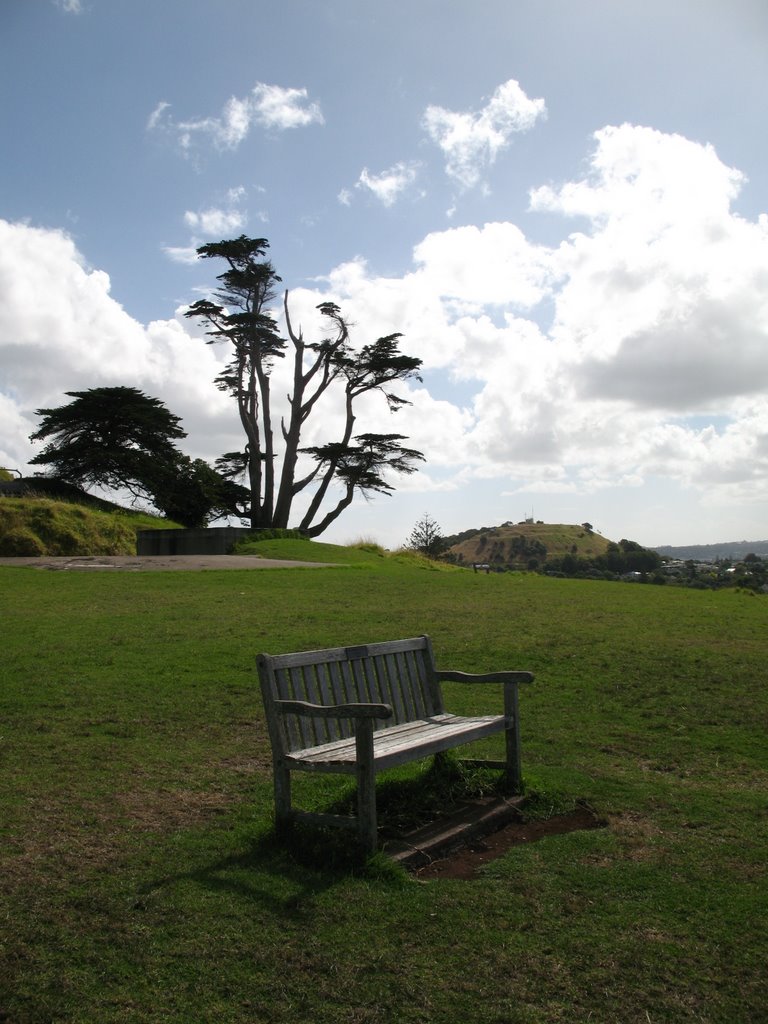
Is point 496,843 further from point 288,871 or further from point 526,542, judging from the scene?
point 526,542

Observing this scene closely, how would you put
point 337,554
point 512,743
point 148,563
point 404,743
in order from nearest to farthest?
point 404,743 < point 512,743 < point 148,563 < point 337,554

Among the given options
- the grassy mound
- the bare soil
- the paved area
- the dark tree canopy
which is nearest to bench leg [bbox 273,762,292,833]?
the bare soil

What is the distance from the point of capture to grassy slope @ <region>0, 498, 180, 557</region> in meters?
24.9

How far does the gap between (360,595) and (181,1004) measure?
43.8 ft

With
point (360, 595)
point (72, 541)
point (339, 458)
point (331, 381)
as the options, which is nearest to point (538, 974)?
point (360, 595)

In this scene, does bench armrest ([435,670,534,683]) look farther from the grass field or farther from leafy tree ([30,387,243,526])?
leafy tree ([30,387,243,526])

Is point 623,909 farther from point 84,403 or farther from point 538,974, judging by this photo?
point 84,403

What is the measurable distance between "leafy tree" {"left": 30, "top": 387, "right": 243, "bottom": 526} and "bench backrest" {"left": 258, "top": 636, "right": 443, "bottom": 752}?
31.2 metres

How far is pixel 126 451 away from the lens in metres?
35.6

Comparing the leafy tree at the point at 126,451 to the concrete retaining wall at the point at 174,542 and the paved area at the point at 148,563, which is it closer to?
the concrete retaining wall at the point at 174,542

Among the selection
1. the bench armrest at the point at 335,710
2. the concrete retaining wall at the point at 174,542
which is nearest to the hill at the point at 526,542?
the concrete retaining wall at the point at 174,542

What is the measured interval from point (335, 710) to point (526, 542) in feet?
259

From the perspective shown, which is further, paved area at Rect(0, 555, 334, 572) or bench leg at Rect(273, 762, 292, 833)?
paved area at Rect(0, 555, 334, 572)

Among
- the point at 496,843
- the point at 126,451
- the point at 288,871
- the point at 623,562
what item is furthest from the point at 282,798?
the point at 623,562
